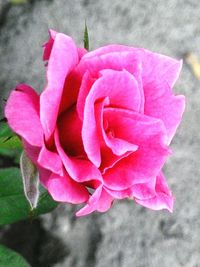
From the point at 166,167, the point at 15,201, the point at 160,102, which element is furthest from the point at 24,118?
the point at 166,167

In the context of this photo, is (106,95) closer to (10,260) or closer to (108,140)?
(108,140)

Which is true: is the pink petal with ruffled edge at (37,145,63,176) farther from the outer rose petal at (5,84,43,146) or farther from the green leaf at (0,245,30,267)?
the green leaf at (0,245,30,267)

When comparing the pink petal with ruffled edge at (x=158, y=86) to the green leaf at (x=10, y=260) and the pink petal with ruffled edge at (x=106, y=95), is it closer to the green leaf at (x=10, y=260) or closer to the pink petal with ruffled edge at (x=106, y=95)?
the pink petal with ruffled edge at (x=106, y=95)

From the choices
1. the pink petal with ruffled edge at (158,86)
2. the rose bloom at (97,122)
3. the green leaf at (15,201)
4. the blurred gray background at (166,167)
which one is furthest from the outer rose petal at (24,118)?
the blurred gray background at (166,167)

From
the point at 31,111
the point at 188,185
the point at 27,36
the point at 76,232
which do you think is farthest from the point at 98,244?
the point at 31,111

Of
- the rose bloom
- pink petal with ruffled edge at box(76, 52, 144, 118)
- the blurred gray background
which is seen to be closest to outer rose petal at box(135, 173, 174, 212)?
the rose bloom

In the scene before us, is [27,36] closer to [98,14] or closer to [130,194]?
[98,14]
